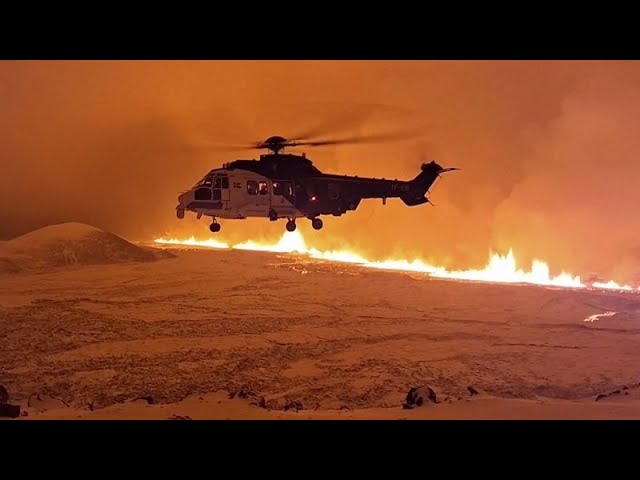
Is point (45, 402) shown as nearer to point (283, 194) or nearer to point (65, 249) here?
point (65, 249)

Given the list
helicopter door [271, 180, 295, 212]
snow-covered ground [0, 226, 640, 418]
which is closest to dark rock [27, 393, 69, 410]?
snow-covered ground [0, 226, 640, 418]

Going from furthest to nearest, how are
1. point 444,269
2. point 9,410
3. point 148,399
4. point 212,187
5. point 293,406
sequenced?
point 444,269, point 212,187, point 293,406, point 148,399, point 9,410

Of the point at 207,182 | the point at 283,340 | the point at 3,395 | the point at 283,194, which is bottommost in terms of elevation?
the point at 3,395

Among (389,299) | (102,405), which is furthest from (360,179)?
(102,405)

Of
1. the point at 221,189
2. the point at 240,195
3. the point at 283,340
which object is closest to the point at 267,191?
the point at 240,195

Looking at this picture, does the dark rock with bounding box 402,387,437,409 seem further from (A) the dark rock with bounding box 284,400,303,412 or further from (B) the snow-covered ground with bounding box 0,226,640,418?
(A) the dark rock with bounding box 284,400,303,412

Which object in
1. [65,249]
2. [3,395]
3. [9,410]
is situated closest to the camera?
[9,410]
